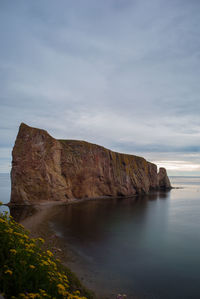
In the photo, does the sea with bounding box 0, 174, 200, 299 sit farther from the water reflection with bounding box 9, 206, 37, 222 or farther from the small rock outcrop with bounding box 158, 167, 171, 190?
the small rock outcrop with bounding box 158, 167, 171, 190

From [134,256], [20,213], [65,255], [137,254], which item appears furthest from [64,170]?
[134,256]

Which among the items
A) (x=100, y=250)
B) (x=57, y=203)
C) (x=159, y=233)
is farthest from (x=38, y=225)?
(x=57, y=203)

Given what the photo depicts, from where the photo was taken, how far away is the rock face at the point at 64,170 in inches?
1470

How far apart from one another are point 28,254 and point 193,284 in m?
10.4

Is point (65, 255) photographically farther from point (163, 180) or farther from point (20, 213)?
point (163, 180)

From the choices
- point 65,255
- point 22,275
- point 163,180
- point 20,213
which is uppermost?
point 22,275

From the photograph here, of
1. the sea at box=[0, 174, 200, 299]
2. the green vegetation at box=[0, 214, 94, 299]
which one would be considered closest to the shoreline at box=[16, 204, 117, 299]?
the sea at box=[0, 174, 200, 299]

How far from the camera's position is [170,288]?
11.2m

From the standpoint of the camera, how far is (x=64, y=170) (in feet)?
150

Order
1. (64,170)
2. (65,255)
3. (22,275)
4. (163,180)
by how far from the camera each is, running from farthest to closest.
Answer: (163,180), (64,170), (65,255), (22,275)

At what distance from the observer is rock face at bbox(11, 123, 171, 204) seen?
37.3 meters

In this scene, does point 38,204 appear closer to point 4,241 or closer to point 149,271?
point 149,271

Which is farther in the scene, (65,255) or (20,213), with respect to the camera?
(20,213)

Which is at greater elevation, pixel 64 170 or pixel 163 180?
pixel 64 170
